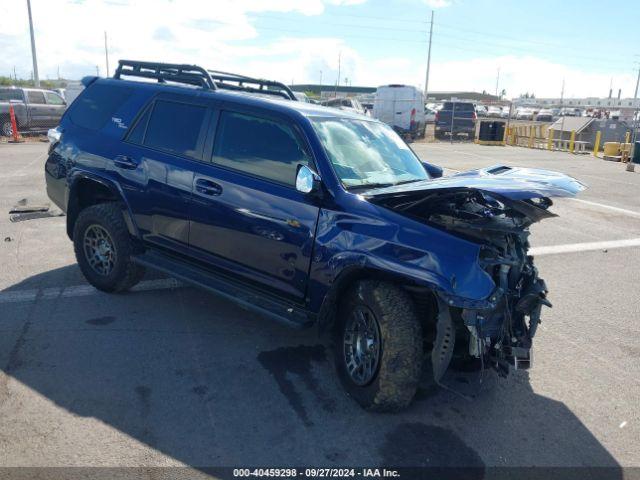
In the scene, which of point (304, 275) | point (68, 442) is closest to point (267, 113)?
point (304, 275)

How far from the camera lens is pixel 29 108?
19.9m

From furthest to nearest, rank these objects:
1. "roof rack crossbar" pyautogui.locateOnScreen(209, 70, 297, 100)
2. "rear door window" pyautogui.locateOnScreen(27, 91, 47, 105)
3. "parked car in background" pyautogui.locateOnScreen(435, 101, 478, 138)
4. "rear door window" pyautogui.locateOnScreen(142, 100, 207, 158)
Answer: "parked car in background" pyautogui.locateOnScreen(435, 101, 478, 138), "rear door window" pyautogui.locateOnScreen(27, 91, 47, 105), "roof rack crossbar" pyautogui.locateOnScreen(209, 70, 297, 100), "rear door window" pyautogui.locateOnScreen(142, 100, 207, 158)

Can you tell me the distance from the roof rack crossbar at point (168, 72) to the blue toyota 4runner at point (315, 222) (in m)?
0.02

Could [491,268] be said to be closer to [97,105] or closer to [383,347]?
[383,347]

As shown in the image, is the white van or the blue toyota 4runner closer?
the blue toyota 4runner

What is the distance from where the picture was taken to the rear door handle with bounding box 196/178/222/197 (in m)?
4.19

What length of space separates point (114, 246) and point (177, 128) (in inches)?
49.6

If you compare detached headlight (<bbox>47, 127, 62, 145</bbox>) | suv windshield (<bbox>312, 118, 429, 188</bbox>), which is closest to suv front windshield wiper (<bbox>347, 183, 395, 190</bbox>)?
suv windshield (<bbox>312, 118, 429, 188</bbox>)

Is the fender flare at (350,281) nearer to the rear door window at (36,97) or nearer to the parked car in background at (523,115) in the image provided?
the rear door window at (36,97)

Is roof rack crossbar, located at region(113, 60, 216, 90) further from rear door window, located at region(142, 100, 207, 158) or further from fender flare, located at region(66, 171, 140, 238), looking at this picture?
fender flare, located at region(66, 171, 140, 238)

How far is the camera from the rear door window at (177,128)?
176 inches

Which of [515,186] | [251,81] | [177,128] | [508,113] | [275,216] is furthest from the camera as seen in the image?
[508,113]

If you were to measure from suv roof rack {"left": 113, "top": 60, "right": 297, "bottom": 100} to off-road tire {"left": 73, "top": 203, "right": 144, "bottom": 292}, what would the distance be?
1.33 meters

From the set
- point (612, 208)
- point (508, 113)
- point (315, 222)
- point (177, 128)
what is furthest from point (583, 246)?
point (508, 113)
